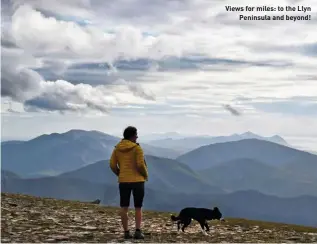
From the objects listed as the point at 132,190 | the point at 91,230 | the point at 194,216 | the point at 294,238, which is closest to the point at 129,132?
the point at 132,190

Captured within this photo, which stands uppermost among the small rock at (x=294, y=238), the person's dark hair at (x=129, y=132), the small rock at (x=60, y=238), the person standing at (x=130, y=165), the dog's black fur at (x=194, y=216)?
the person's dark hair at (x=129, y=132)

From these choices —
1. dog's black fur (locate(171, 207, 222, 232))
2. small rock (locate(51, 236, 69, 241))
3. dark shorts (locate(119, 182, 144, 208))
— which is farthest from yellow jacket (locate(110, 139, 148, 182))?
dog's black fur (locate(171, 207, 222, 232))

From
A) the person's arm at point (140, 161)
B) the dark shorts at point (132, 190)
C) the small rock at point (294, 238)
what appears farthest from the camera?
the small rock at point (294, 238)

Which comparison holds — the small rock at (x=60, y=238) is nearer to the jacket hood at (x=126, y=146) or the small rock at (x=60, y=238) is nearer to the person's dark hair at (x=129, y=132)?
the jacket hood at (x=126, y=146)

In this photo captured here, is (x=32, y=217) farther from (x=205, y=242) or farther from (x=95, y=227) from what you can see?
(x=205, y=242)

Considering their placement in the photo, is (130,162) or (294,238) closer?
(130,162)

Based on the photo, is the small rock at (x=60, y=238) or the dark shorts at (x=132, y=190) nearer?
the small rock at (x=60, y=238)

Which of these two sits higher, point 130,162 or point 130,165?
point 130,162

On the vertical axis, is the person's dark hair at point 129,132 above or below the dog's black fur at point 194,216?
above

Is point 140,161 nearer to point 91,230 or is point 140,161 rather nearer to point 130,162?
point 130,162

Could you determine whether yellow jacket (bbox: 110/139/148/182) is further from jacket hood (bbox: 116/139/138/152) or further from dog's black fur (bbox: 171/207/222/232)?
dog's black fur (bbox: 171/207/222/232)

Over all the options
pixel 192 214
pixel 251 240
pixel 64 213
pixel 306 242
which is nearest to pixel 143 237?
pixel 192 214

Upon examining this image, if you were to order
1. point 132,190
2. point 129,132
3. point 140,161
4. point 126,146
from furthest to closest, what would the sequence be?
1. point 132,190
2. point 129,132
3. point 126,146
4. point 140,161

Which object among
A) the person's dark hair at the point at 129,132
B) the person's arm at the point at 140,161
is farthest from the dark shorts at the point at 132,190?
the person's dark hair at the point at 129,132
